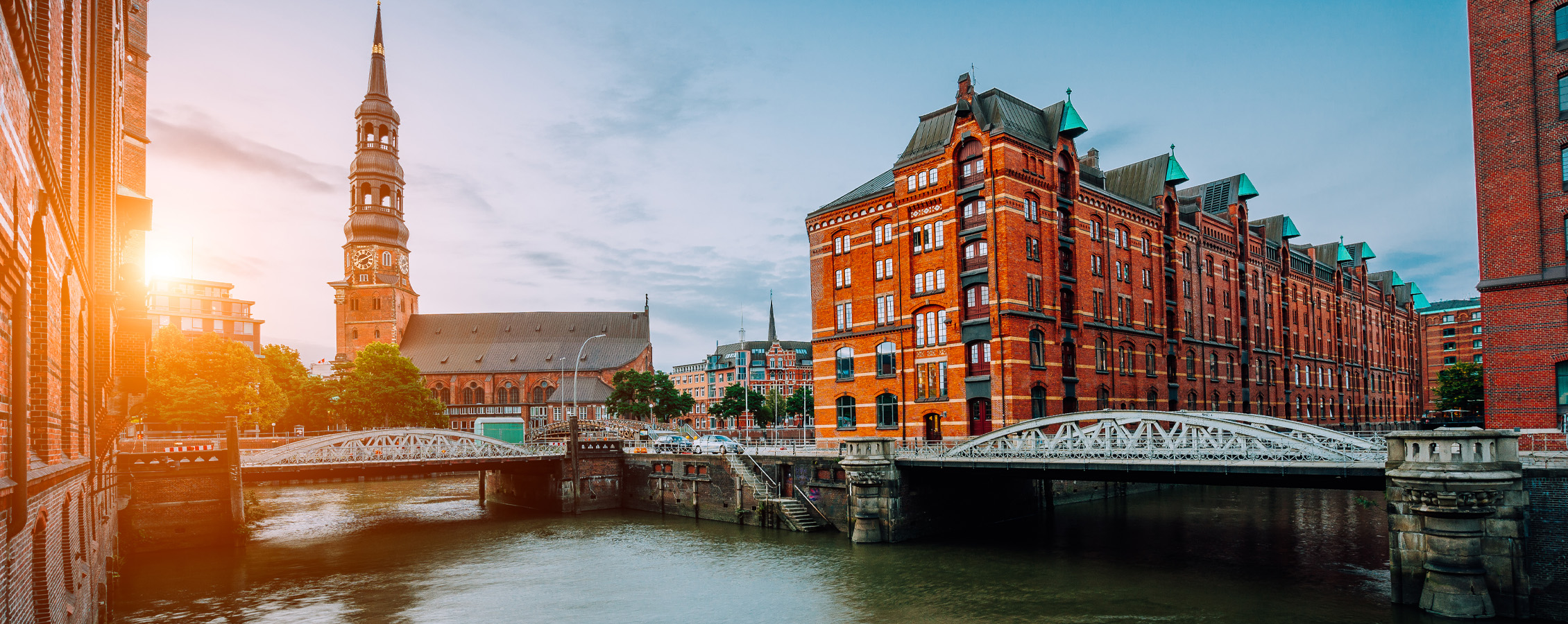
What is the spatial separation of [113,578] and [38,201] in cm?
2514

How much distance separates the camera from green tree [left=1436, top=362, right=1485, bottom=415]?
73688mm

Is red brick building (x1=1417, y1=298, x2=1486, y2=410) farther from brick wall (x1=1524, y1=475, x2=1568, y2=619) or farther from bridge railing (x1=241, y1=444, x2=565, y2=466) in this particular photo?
bridge railing (x1=241, y1=444, x2=565, y2=466)

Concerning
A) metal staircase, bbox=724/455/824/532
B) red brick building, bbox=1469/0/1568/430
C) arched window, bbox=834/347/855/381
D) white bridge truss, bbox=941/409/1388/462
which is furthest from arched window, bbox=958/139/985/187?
red brick building, bbox=1469/0/1568/430

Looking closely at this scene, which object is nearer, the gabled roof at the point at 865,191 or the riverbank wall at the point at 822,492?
the riverbank wall at the point at 822,492

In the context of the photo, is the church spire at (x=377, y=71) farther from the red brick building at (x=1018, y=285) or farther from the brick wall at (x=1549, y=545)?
the brick wall at (x=1549, y=545)

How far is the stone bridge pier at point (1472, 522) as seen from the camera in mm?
21469

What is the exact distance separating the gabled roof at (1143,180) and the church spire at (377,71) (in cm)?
7344

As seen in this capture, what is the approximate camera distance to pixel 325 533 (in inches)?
1686

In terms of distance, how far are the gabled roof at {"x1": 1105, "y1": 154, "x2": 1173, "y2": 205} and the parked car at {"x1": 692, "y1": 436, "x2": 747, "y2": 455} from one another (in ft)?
97.4

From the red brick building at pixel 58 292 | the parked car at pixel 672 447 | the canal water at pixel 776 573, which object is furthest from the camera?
the parked car at pixel 672 447

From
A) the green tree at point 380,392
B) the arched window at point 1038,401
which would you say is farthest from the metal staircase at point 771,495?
the green tree at point 380,392

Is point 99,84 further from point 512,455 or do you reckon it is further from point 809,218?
point 809,218

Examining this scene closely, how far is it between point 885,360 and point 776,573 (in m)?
20.3

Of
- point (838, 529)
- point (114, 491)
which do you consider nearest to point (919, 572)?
point (838, 529)
